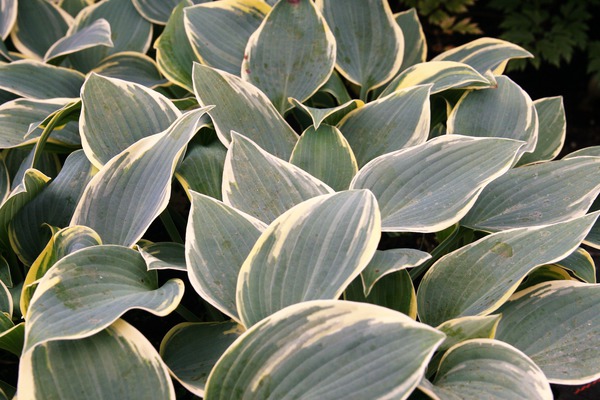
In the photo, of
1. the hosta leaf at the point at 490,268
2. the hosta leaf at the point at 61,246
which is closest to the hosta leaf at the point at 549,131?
the hosta leaf at the point at 490,268

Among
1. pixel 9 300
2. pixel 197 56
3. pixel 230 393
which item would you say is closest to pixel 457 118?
pixel 197 56

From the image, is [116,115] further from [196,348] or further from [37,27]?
[37,27]

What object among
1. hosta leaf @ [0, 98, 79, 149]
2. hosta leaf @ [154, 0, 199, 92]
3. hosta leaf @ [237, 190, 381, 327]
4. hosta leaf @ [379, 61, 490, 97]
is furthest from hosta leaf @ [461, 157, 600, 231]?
hosta leaf @ [0, 98, 79, 149]

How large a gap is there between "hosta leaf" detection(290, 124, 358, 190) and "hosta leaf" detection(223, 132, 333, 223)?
106mm

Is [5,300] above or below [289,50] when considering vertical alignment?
below

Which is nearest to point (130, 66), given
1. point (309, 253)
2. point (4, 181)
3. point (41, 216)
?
point (4, 181)

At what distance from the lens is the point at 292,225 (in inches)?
32.0

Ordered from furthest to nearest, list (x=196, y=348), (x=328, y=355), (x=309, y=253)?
(x=196, y=348)
(x=309, y=253)
(x=328, y=355)

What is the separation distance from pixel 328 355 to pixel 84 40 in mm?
1019

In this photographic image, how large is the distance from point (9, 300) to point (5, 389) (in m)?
0.13

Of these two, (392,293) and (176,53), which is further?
(176,53)

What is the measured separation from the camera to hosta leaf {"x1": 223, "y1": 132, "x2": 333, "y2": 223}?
3.08ft

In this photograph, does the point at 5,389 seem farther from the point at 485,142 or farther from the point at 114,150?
the point at 485,142

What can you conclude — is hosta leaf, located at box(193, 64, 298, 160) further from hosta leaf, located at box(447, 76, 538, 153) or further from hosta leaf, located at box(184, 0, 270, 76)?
hosta leaf, located at box(447, 76, 538, 153)
